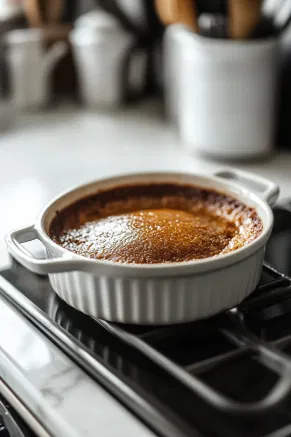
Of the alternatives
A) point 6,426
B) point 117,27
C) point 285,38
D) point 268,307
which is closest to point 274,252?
point 268,307

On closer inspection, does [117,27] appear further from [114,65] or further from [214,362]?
[214,362]

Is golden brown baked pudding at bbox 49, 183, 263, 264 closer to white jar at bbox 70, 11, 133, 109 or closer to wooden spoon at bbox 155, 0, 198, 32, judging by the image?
wooden spoon at bbox 155, 0, 198, 32

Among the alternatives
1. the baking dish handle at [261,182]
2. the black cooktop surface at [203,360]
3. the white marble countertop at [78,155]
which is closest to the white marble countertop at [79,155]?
the white marble countertop at [78,155]

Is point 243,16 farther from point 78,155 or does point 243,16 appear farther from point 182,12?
point 78,155

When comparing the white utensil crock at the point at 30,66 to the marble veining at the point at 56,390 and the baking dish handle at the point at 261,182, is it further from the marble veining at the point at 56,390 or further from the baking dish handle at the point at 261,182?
the marble veining at the point at 56,390

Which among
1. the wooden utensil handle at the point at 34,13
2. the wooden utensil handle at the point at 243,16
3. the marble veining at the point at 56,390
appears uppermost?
the wooden utensil handle at the point at 243,16
